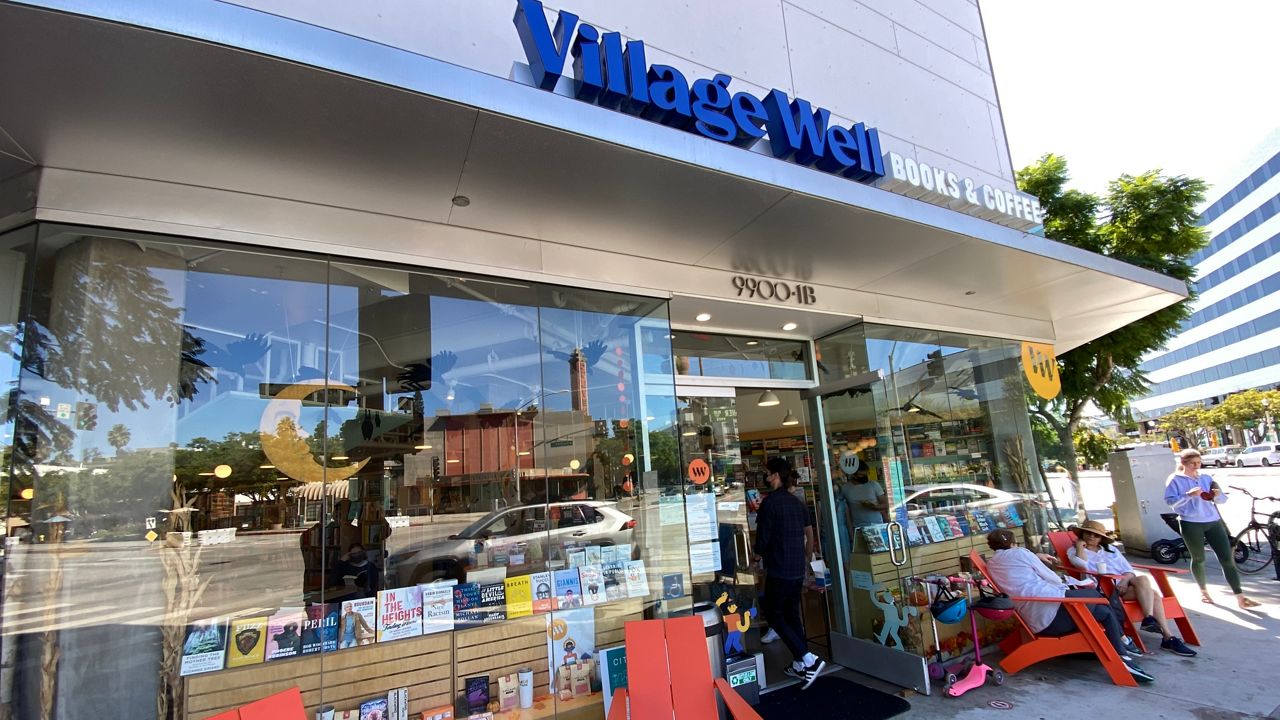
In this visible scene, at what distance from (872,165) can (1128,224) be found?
836cm

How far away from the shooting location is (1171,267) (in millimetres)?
9914

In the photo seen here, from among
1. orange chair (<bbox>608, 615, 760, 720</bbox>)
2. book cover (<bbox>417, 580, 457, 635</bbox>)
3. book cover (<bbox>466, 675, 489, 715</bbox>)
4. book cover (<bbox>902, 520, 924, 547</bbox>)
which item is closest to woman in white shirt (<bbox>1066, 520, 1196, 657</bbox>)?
book cover (<bbox>902, 520, 924, 547</bbox>)

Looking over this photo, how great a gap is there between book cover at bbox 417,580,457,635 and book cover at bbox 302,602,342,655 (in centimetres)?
48

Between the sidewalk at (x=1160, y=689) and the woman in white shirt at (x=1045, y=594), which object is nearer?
the sidewalk at (x=1160, y=689)

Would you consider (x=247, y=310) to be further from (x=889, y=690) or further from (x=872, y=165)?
(x=889, y=690)

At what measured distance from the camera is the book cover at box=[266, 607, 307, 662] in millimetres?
3205

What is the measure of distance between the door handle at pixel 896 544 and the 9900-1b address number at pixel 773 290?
227 centimetres

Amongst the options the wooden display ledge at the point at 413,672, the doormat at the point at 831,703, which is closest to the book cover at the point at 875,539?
the doormat at the point at 831,703

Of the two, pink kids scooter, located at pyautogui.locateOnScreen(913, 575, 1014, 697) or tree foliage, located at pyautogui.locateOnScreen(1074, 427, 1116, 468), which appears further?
tree foliage, located at pyautogui.locateOnScreen(1074, 427, 1116, 468)

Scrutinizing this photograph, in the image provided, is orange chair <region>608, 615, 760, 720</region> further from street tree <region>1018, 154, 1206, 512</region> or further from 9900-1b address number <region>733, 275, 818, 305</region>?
street tree <region>1018, 154, 1206, 512</region>

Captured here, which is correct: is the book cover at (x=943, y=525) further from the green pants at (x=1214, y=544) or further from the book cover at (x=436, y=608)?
the book cover at (x=436, y=608)

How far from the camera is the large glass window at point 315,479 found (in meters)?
2.85

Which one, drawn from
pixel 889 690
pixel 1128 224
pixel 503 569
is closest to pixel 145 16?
pixel 503 569

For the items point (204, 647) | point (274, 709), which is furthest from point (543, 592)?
point (204, 647)
